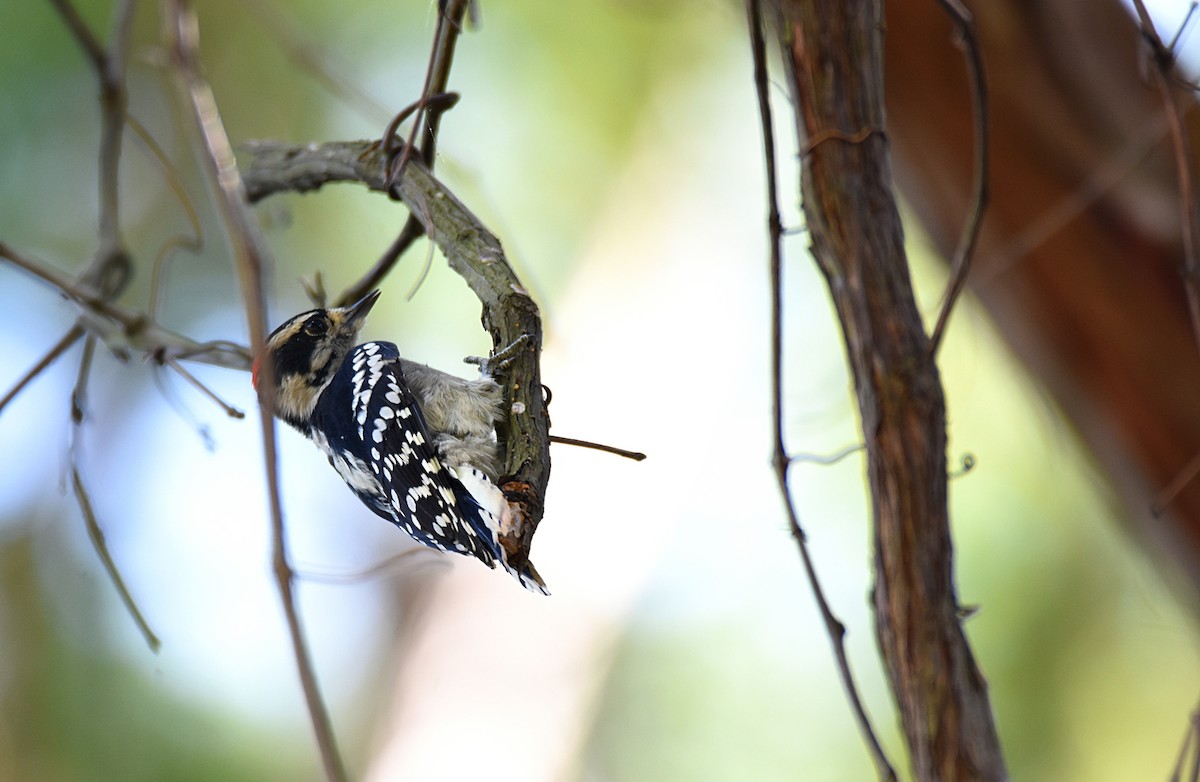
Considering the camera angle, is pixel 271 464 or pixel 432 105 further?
pixel 432 105

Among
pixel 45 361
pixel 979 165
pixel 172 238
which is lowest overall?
pixel 979 165

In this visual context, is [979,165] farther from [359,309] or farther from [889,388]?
[359,309]

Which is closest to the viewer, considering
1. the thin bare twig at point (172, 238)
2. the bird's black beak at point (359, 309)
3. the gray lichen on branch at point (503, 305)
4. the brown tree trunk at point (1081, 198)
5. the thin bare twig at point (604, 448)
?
the gray lichen on branch at point (503, 305)

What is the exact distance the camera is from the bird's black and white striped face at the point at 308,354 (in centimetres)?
290

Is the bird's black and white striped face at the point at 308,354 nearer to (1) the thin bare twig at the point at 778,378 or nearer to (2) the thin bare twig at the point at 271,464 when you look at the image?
(1) the thin bare twig at the point at 778,378

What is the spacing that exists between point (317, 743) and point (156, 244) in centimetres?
591

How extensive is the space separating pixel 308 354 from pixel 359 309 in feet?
1.26

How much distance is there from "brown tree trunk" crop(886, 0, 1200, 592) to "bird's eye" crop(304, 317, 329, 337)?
187 cm

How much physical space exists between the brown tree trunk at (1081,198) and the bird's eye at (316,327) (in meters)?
1.87

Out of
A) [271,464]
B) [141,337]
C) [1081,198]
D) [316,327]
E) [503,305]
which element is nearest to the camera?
[271,464]

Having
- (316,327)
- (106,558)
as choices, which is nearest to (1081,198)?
(316,327)

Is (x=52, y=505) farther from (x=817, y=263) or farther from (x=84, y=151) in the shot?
(x=817, y=263)

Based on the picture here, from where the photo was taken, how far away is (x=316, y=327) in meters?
2.95

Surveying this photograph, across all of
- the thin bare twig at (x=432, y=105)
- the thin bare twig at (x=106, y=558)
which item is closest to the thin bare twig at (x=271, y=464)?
the thin bare twig at (x=432, y=105)
